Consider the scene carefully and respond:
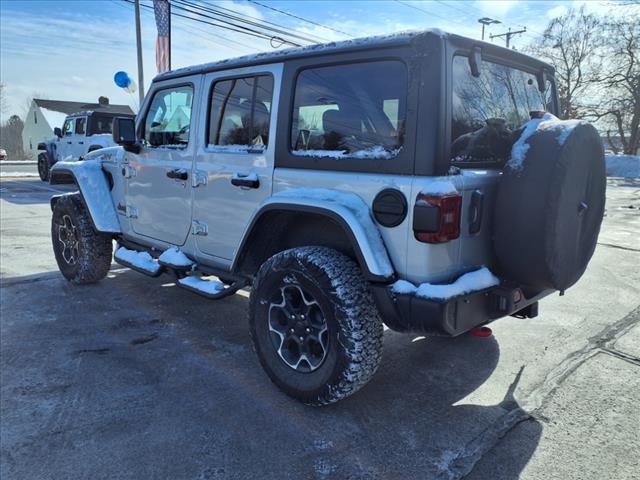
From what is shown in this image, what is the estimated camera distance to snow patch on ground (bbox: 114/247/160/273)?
164 inches

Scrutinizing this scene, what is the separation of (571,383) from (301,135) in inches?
92.9

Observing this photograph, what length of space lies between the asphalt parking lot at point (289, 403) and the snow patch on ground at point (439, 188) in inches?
51.1

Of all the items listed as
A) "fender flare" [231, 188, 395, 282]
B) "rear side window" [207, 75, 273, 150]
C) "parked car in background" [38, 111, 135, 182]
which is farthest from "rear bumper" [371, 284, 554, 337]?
"parked car in background" [38, 111, 135, 182]

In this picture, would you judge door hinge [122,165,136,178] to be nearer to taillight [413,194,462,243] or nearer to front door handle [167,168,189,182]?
front door handle [167,168,189,182]

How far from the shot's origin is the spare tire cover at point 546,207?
2.38m

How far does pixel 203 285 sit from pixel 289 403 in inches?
46.4

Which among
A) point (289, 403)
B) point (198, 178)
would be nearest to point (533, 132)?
point (289, 403)

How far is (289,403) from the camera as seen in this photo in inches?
115

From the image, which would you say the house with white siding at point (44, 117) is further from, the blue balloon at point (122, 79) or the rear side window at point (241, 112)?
the rear side window at point (241, 112)

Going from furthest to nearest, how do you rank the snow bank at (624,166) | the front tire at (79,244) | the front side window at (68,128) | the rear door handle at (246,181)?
A: the snow bank at (624,166), the front side window at (68,128), the front tire at (79,244), the rear door handle at (246,181)

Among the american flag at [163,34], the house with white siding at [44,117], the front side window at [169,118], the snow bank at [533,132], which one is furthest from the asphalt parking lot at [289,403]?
the house with white siding at [44,117]

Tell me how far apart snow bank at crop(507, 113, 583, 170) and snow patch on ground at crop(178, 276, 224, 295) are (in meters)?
2.14

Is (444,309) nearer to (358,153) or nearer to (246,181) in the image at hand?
(358,153)

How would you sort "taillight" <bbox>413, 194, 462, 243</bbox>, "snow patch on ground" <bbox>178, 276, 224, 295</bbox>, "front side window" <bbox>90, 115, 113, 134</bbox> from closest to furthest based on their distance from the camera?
1. "taillight" <bbox>413, 194, 462, 243</bbox>
2. "snow patch on ground" <bbox>178, 276, 224, 295</bbox>
3. "front side window" <bbox>90, 115, 113, 134</bbox>
